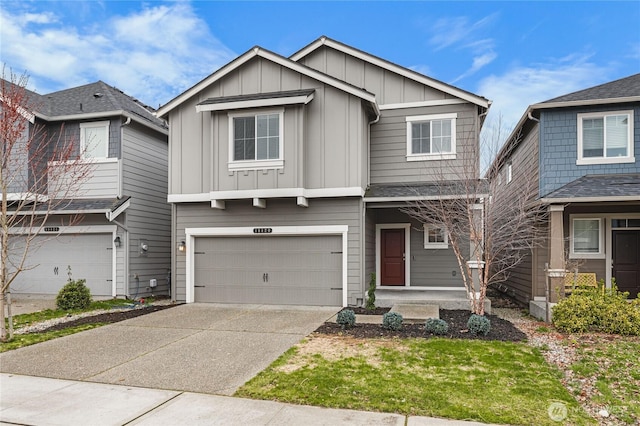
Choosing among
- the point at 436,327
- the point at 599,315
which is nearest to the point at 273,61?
the point at 436,327

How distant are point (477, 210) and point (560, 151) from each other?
3157 mm

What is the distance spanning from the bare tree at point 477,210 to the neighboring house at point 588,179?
0.50 metres

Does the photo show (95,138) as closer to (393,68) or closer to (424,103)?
(393,68)

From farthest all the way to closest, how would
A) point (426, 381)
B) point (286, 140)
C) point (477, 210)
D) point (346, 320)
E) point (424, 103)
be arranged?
point (424, 103) → point (286, 140) → point (477, 210) → point (346, 320) → point (426, 381)

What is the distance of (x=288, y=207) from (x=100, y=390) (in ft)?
23.3

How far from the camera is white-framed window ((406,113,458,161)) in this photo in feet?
39.5

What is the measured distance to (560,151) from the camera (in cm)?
1143

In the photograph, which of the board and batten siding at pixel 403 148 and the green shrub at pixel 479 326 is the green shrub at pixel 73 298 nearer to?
the board and batten siding at pixel 403 148

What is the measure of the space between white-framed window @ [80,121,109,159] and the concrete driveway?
6092 mm

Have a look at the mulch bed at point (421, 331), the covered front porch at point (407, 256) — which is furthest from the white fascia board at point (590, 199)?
the mulch bed at point (421, 331)

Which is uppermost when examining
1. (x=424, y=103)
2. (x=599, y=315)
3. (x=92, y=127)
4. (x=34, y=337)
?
(x=424, y=103)

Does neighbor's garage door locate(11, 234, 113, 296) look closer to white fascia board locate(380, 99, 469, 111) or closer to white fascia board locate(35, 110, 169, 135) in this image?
white fascia board locate(35, 110, 169, 135)

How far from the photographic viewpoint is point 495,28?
18.8m

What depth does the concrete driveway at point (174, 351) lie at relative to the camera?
5.73m
